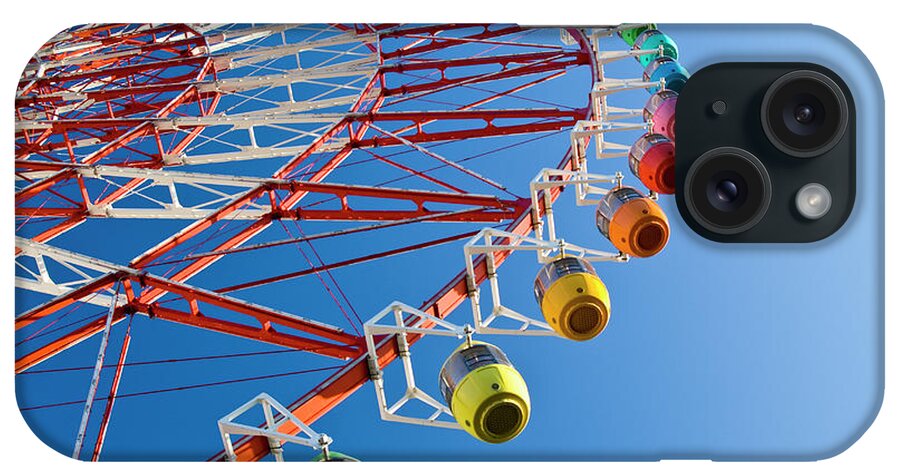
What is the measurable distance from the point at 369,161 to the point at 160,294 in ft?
6.90

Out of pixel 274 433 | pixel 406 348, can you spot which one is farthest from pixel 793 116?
pixel 274 433

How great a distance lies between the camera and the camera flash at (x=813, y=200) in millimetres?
4238

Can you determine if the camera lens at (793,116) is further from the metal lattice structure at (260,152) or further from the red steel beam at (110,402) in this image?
the red steel beam at (110,402)

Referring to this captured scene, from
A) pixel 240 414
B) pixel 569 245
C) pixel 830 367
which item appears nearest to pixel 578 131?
pixel 569 245

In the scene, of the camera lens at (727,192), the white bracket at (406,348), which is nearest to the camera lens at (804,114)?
the camera lens at (727,192)

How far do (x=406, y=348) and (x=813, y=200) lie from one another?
2.53 meters

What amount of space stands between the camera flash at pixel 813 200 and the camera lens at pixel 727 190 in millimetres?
190

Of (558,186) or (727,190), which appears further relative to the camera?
(558,186)

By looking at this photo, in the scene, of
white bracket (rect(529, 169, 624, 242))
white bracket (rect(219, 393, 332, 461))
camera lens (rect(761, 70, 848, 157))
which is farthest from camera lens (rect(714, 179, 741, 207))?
white bracket (rect(219, 393, 332, 461))

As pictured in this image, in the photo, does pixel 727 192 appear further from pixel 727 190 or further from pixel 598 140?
pixel 598 140

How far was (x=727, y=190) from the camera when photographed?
429 centimetres

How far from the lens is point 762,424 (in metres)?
4.23

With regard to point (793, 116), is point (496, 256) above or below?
below

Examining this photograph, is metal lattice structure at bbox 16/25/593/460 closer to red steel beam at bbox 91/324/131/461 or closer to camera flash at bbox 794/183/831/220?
red steel beam at bbox 91/324/131/461
